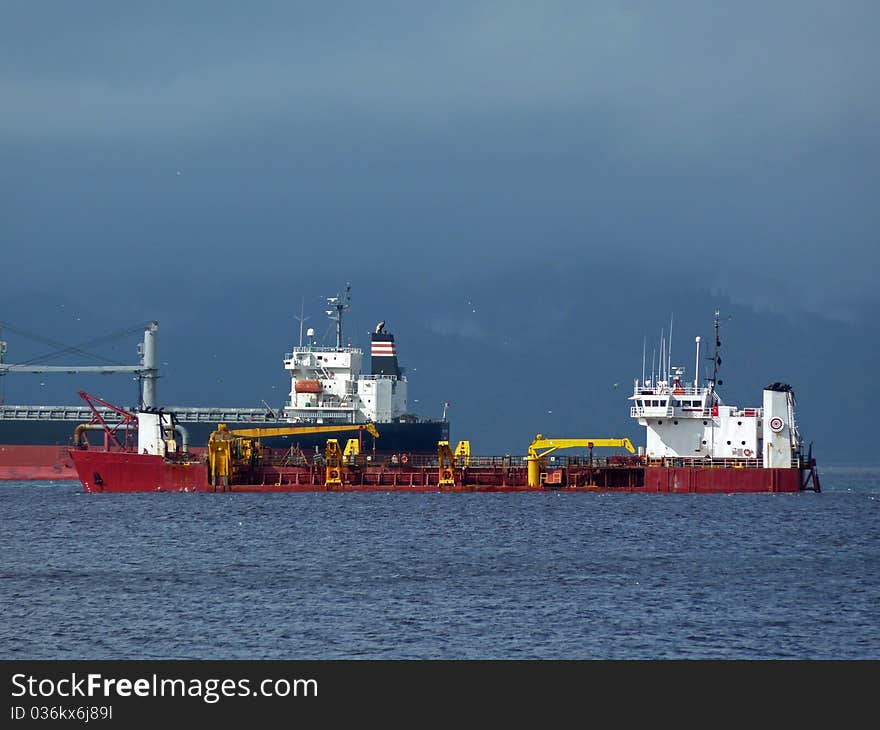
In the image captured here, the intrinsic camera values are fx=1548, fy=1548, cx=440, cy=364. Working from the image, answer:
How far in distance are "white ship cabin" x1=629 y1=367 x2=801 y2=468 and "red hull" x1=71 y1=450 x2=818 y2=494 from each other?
1.27 metres

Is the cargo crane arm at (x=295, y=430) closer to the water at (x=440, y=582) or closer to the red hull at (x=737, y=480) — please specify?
the water at (x=440, y=582)

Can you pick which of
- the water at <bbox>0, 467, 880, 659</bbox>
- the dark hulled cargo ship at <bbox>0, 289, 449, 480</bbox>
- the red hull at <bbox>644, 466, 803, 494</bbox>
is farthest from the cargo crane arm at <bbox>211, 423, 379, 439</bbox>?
the red hull at <bbox>644, 466, 803, 494</bbox>

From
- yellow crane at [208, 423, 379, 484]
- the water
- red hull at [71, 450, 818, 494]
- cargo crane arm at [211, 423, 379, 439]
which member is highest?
cargo crane arm at [211, 423, 379, 439]

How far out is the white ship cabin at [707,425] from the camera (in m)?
72.9

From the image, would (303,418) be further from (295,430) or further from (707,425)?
(707,425)

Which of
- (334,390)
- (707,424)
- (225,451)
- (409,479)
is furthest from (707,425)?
(334,390)

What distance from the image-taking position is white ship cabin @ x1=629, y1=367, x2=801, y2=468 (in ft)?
239

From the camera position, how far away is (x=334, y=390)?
10056 centimetres

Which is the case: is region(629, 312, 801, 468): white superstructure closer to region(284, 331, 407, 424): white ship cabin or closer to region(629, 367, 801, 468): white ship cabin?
region(629, 367, 801, 468): white ship cabin

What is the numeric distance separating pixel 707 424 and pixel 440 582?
119 feet

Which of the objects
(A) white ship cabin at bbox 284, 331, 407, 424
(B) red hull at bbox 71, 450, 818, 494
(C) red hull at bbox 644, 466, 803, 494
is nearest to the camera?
(C) red hull at bbox 644, 466, 803, 494

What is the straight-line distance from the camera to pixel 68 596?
3831cm
